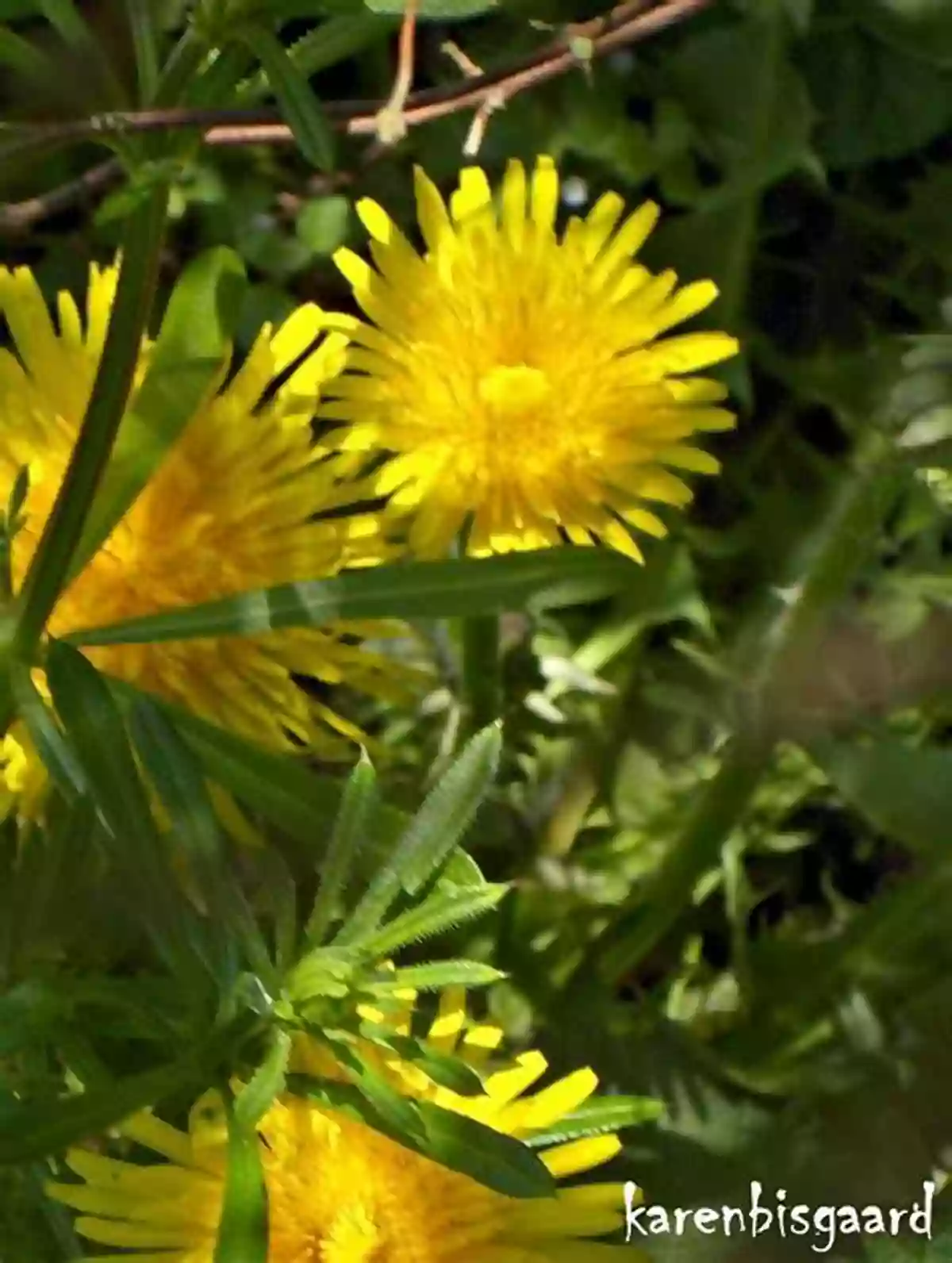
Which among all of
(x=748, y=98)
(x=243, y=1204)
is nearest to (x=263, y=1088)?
(x=243, y=1204)

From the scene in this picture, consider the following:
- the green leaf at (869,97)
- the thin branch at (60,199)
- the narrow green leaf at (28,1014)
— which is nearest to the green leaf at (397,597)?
the narrow green leaf at (28,1014)

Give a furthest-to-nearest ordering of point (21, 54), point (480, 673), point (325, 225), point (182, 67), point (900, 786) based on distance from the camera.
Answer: point (325, 225), point (480, 673), point (900, 786), point (21, 54), point (182, 67)

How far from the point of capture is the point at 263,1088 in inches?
20.5

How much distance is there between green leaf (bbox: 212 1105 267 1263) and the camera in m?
0.52

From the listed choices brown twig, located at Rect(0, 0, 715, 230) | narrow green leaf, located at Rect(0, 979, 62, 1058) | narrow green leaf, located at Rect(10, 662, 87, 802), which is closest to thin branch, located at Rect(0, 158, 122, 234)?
brown twig, located at Rect(0, 0, 715, 230)

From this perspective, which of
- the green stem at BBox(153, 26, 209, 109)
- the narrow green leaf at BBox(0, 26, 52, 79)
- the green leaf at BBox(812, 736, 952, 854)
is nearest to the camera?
the green stem at BBox(153, 26, 209, 109)

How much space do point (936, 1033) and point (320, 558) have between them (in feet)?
1.48

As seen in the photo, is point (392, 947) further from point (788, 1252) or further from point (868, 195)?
point (868, 195)

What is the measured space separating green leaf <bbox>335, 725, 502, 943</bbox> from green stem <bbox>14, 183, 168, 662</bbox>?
17 centimetres

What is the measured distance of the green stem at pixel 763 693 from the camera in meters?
0.77

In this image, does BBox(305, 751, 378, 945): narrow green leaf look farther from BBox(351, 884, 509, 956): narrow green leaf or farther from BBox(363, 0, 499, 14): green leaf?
BBox(363, 0, 499, 14): green leaf

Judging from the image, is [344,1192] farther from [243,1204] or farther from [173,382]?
[173,382]

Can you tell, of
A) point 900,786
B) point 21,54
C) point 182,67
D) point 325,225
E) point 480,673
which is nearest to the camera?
point 182,67

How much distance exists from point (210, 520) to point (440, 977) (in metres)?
0.24
